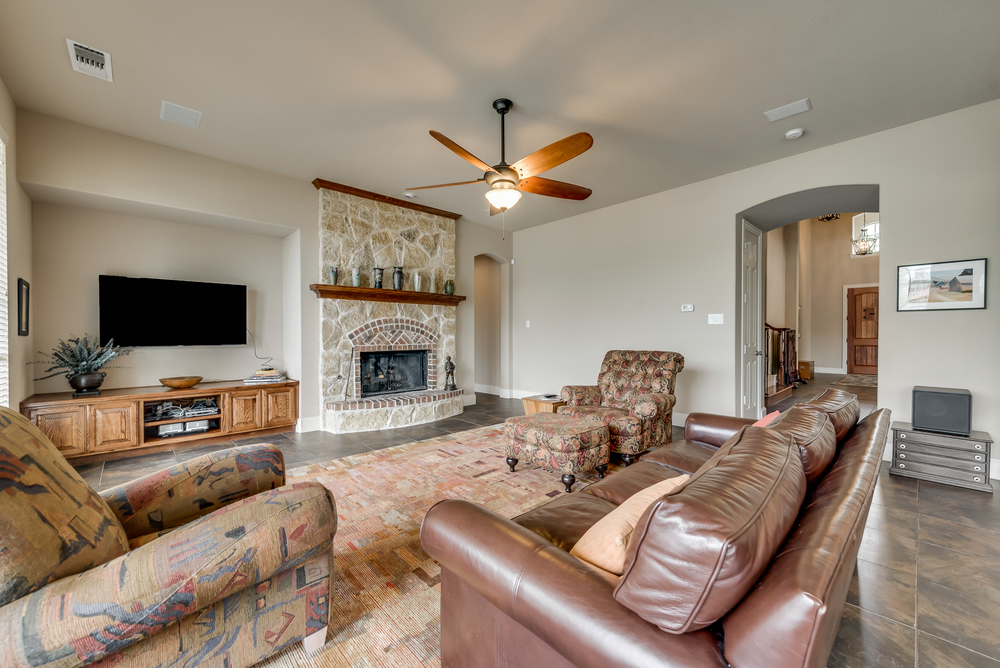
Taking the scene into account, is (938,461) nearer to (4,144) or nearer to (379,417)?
(379,417)

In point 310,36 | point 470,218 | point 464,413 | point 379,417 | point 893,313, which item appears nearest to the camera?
point 310,36

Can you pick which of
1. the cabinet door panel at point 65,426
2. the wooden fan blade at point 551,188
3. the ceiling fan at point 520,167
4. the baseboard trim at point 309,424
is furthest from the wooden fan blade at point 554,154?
the cabinet door panel at point 65,426

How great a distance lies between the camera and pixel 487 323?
25.5 feet

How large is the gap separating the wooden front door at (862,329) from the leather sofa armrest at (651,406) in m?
9.04

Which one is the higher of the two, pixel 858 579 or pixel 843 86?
pixel 843 86

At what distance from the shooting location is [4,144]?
2764mm

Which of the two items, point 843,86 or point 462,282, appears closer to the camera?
point 843,86

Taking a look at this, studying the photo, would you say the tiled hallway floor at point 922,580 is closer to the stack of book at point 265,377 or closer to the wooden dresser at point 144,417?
the wooden dresser at point 144,417

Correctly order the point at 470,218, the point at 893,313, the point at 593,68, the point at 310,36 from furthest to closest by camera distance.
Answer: the point at 470,218 → the point at 893,313 → the point at 593,68 → the point at 310,36

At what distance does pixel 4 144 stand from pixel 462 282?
440 cm

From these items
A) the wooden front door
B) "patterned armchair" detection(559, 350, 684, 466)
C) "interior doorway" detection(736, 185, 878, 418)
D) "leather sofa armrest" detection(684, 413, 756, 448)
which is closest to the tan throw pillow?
"leather sofa armrest" detection(684, 413, 756, 448)

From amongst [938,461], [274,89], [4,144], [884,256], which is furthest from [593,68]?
[4,144]

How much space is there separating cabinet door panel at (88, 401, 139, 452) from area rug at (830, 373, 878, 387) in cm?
1065

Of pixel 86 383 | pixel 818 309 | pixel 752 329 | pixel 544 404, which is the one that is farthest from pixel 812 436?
pixel 818 309
